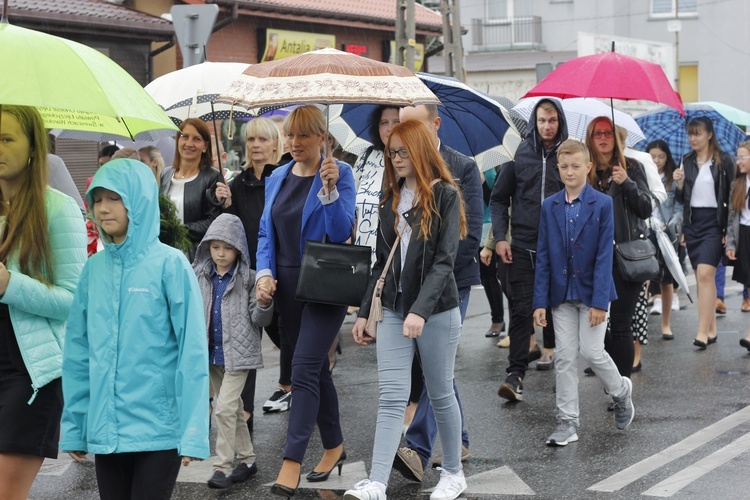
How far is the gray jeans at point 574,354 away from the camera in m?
6.89

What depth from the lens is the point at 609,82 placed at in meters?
7.64

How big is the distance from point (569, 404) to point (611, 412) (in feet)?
2.98

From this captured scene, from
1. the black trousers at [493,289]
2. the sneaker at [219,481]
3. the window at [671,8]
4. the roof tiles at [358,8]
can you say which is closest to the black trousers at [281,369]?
the sneaker at [219,481]

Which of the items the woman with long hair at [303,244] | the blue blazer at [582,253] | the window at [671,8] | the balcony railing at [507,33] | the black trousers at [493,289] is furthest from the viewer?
the balcony railing at [507,33]

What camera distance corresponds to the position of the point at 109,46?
60.3 feet

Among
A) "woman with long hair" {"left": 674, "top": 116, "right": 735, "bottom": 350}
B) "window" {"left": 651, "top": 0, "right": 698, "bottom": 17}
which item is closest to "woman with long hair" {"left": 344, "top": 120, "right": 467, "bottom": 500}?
"woman with long hair" {"left": 674, "top": 116, "right": 735, "bottom": 350}

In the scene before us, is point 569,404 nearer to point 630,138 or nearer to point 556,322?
point 556,322

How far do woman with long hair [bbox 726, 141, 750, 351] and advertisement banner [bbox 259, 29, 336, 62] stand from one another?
13427mm

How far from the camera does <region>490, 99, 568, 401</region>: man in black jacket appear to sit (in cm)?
796

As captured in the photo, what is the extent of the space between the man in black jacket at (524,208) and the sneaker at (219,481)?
2.52 meters

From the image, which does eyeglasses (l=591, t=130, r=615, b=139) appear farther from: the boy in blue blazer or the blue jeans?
the blue jeans

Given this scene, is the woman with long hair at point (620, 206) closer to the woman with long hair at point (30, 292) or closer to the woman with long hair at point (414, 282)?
the woman with long hair at point (414, 282)

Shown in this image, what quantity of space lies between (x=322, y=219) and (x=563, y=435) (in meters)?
2.04

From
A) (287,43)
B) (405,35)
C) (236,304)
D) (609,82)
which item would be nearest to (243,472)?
(236,304)
